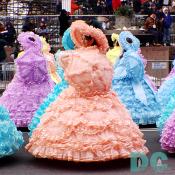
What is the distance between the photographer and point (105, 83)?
927 cm

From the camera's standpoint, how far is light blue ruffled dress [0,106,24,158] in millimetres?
9297

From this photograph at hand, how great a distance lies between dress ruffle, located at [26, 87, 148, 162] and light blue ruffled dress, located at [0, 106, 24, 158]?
0.89 ft

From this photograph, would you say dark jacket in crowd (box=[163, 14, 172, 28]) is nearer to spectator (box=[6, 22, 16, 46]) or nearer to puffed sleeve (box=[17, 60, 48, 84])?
spectator (box=[6, 22, 16, 46])

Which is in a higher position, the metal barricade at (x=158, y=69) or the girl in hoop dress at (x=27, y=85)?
the girl in hoop dress at (x=27, y=85)

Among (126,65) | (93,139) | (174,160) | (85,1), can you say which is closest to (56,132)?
(93,139)

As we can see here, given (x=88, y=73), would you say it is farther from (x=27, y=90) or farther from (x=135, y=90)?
(x=27, y=90)

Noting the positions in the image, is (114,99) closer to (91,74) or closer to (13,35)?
(91,74)

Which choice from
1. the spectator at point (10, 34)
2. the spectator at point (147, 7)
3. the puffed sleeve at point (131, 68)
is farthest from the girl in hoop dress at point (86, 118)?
the spectator at point (147, 7)

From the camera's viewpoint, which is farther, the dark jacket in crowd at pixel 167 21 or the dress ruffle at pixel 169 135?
the dark jacket in crowd at pixel 167 21

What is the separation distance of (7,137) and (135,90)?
4.05 m

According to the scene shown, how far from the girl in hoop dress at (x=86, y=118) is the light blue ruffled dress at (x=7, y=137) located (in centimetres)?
22

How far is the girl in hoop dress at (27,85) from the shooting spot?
12.8m

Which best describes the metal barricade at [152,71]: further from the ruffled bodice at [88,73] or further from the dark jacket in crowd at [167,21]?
the ruffled bodice at [88,73]
